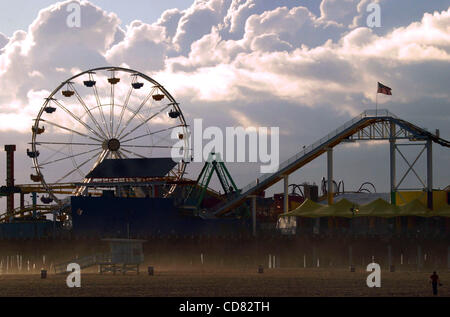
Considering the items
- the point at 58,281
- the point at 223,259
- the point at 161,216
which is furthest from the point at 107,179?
the point at 58,281

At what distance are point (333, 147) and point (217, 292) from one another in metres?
30.2

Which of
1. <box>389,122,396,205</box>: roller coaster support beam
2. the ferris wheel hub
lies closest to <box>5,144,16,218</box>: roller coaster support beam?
the ferris wheel hub

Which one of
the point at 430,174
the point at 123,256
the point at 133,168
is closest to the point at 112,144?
the point at 133,168

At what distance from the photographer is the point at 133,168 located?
80.8 metres

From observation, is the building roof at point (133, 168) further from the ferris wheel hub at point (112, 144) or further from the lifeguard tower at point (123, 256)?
the lifeguard tower at point (123, 256)

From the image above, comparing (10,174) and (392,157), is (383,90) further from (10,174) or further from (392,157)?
(10,174)

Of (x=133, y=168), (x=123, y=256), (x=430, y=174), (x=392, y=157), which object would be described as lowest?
(x=123, y=256)

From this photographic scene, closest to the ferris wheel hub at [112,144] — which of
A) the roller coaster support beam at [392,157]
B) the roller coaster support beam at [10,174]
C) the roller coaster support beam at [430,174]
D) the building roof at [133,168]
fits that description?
the building roof at [133,168]

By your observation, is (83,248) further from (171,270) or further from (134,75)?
(134,75)

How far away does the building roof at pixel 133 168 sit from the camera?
80.2 metres

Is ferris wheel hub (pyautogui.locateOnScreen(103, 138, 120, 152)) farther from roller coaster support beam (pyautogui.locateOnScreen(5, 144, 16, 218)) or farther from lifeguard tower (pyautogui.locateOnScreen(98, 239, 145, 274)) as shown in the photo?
lifeguard tower (pyautogui.locateOnScreen(98, 239, 145, 274))

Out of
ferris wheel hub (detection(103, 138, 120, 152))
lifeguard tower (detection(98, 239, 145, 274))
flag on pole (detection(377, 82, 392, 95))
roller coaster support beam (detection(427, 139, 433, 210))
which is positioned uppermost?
flag on pole (detection(377, 82, 392, 95))

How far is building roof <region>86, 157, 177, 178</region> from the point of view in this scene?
263ft
